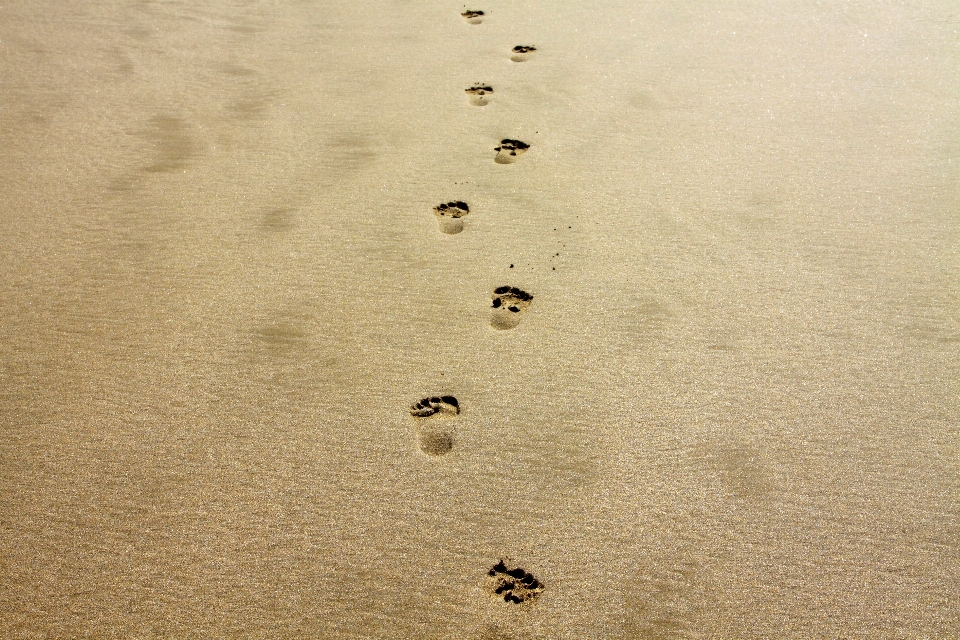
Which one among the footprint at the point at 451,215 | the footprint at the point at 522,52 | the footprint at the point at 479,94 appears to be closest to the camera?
the footprint at the point at 451,215

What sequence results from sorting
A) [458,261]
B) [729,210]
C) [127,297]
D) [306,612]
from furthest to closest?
1. [729,210]
2. [458,261]
3. [127,297]
4. [306,612]

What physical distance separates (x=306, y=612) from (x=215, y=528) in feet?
1.01

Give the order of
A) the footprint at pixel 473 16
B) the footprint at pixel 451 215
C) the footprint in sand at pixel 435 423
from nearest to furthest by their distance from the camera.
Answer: the footprint in sand at pixel 435 423 < the footprint at pixel 451 215 < the footprint at pixel 473 16

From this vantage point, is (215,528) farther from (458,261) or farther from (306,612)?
(458,261)

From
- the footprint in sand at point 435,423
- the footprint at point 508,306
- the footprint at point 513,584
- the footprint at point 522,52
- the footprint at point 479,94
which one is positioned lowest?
the footprint at point 513,584

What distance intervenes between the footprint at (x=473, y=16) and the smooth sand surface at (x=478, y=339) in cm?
37

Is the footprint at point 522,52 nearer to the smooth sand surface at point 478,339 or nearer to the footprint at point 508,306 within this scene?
the smooth sand surface at point 478,339

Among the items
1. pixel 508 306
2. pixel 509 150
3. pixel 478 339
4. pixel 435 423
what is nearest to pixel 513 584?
pixel 435 423

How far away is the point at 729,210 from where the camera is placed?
2.41 m

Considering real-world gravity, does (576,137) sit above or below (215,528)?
above

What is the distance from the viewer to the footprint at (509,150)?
8.73 feet

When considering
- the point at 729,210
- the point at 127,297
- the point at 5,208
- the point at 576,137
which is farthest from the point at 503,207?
the point at 5,208

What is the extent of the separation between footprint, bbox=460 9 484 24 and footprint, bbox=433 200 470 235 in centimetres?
160

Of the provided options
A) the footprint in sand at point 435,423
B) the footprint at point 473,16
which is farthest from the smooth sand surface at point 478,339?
the footprint at point 473,16
